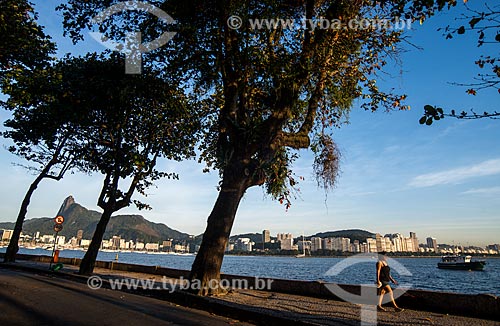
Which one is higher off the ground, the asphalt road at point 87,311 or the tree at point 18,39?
the tree at point 18,39

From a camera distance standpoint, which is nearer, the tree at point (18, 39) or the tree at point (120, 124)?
the tree at point (18, 39)

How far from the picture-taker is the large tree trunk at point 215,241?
9.85 metres

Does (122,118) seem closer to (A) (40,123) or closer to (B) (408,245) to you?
(A) (40,123)

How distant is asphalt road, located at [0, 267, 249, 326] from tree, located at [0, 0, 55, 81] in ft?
18.7

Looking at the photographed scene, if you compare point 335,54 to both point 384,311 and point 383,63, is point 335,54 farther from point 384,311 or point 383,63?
point 384,311

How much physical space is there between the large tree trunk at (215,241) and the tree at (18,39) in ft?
21.3

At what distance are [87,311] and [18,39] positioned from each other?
739 centimetres

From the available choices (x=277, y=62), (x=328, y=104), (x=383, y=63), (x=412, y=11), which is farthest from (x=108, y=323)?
(x=383, y=63)

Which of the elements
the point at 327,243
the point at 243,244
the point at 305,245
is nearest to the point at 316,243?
the point at 327,243

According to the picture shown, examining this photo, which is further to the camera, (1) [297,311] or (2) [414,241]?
(2) [414,241]

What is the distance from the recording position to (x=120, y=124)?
1641 cm

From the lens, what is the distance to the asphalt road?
20.9 ft

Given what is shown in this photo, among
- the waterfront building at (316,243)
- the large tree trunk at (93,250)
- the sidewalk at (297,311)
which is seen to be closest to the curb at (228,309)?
the sidewalk at (297,311)

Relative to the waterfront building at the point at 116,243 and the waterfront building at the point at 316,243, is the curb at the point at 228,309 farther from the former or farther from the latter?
the waterfront building at the point at 116,243
